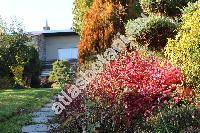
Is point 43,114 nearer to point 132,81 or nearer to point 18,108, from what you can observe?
point 18,108

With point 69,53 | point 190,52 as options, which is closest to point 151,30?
point 190,52

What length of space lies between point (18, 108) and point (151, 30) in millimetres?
3554

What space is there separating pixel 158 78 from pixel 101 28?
5.31 m

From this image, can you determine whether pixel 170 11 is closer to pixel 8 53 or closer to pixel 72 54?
pixel 8 53

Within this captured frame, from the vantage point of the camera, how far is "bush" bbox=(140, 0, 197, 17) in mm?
10969

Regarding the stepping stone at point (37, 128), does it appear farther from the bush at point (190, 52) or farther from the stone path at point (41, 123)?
the bush at point (190, 52)

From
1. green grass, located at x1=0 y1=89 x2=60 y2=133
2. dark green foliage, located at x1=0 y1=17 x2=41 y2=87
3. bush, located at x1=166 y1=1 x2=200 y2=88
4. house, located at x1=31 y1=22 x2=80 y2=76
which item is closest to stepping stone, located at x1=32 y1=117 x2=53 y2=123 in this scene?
green grass, located at x1=0 y1=89 x2=60 y2=133

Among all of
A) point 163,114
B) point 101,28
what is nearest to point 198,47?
point 163,114

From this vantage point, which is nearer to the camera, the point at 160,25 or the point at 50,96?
the point at 160,25

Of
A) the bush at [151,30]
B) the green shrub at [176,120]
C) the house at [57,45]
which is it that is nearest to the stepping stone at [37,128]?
the green shrub at [176,120]

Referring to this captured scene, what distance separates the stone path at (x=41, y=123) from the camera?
306 inches

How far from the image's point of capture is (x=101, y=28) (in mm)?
12805

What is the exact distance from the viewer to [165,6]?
11.0m

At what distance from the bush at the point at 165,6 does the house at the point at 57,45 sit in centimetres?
2110
